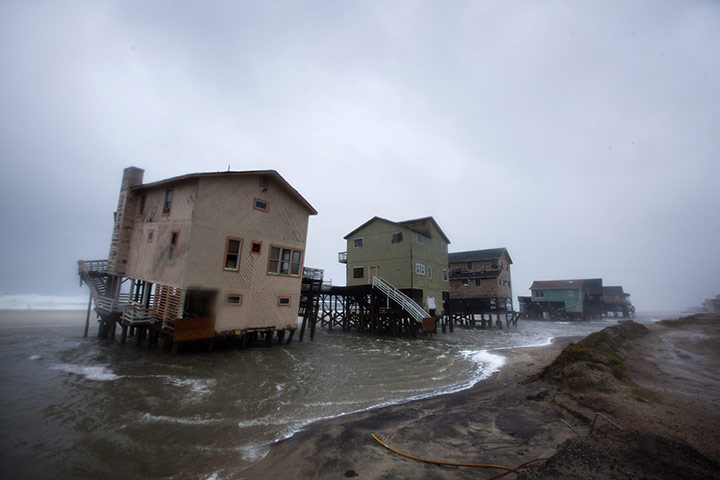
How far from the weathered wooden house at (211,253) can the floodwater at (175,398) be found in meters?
2.00

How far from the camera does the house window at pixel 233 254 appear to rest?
56.9 feet

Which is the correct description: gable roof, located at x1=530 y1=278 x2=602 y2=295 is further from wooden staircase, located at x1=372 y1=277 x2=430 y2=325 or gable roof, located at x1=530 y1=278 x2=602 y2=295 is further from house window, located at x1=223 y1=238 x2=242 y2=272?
house window, located at x1=223 y1=238 x2=242 y2=272

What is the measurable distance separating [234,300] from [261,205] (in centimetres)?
580

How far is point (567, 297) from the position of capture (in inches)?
2242

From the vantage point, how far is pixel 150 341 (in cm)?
1741

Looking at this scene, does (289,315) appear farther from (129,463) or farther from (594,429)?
(594,429)

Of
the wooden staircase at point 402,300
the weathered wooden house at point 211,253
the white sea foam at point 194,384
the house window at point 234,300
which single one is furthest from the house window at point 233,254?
the wooden staircase at point 402,300

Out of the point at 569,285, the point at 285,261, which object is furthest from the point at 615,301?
the point at 285,261

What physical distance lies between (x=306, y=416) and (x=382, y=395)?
2.97 meters

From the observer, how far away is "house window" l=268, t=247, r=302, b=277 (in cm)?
1925

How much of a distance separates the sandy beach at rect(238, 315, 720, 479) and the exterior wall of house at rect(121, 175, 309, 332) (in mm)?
11383

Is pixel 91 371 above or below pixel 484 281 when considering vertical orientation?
below

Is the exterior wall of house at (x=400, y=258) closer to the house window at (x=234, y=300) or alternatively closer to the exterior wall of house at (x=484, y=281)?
the exterior wall of house at (x=484, y=281)

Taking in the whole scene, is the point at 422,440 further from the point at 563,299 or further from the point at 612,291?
the point at 612,291
